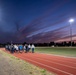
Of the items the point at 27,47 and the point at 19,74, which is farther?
the point at 27,47

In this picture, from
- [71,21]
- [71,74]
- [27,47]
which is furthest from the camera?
[71,21]

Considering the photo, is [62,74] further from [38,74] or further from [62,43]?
[62,43]

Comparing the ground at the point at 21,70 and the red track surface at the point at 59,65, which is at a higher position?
the red track surface at the point at 59,65

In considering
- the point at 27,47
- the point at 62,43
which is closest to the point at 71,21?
the point at 27,47

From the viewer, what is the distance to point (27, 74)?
9.53 m

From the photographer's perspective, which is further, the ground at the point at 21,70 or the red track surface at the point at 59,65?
the red track surface at the point at 59,65

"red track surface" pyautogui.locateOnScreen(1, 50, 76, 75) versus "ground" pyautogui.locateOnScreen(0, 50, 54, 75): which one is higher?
"red track surface" pyautogui.locateOnScreen(1, 50, 76, 75)

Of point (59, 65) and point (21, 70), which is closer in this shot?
point (21, 70)

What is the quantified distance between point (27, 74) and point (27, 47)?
25.1 meters

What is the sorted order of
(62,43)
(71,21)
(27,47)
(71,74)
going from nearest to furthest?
(71,74)
(27,47)
(71,21)
(62,43)

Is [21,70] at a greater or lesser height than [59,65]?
lesser

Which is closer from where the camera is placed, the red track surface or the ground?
the ground

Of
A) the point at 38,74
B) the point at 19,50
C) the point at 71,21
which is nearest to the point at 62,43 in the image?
the point at 71,21

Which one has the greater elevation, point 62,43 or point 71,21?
point 71,21
